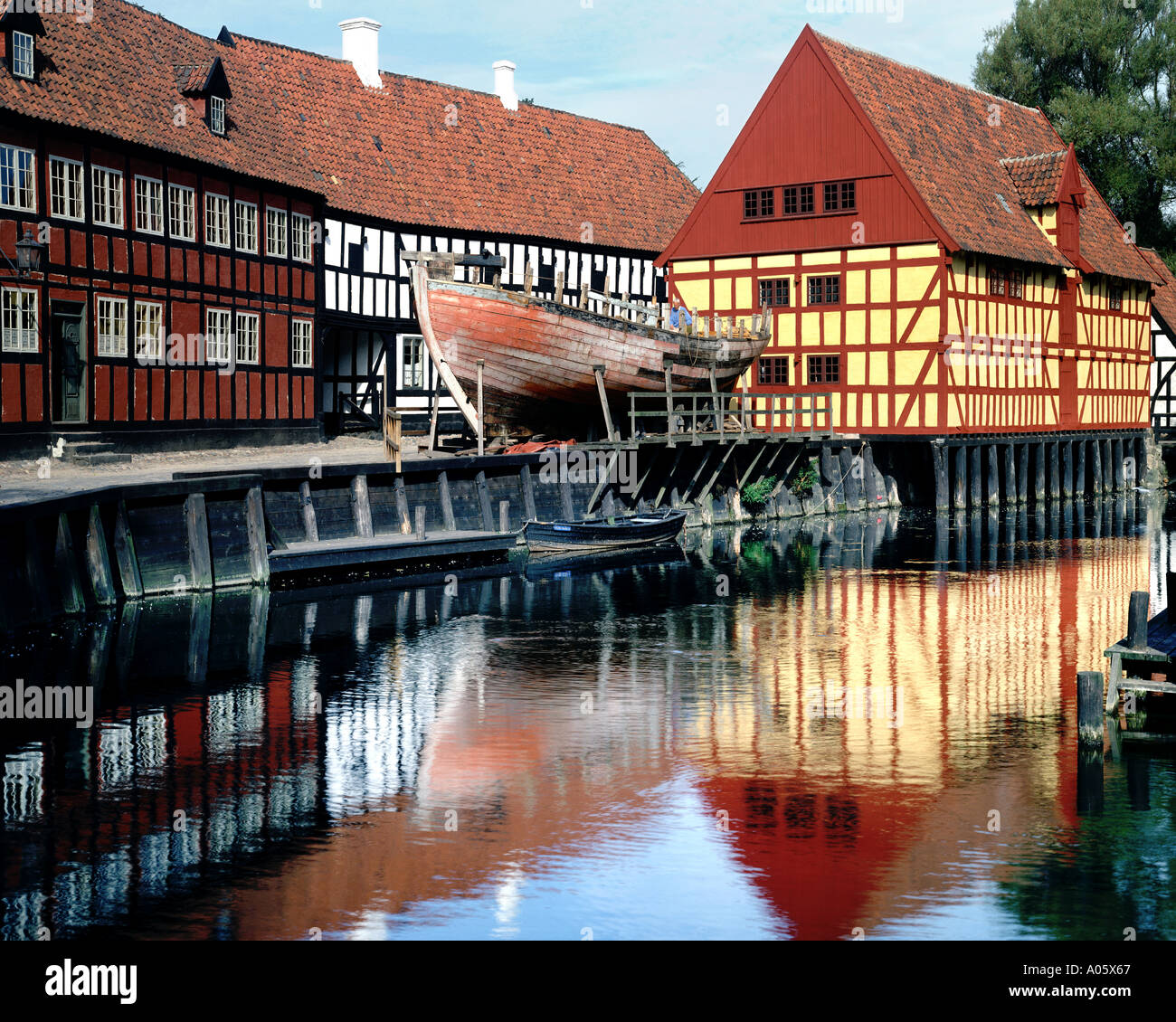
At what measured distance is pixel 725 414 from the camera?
1377 inches

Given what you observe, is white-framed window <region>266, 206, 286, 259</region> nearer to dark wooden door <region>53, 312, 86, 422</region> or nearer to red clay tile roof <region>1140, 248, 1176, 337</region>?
dark wooden door <region>53, 312, 86, 422</region>

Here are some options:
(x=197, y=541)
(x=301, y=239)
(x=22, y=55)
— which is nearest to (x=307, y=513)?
(x=197, y=541)

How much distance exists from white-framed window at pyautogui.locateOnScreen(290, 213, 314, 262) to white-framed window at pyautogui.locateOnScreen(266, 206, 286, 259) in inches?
14.9

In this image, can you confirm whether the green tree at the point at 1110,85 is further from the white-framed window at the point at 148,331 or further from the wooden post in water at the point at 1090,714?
the wooden post in water at the point at 1090,714

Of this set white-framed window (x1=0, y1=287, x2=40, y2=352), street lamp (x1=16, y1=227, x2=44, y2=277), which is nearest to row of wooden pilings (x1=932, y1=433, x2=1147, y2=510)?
white-framed window (x1=0, y1=287, x2=40, y2=352)

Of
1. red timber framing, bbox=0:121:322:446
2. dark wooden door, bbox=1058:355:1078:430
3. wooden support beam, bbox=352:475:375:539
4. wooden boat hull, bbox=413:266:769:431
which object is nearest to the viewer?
wooden support beam, bbox=352:475:375:539

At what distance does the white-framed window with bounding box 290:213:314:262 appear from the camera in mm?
36156

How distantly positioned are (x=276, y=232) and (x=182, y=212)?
12.5ft

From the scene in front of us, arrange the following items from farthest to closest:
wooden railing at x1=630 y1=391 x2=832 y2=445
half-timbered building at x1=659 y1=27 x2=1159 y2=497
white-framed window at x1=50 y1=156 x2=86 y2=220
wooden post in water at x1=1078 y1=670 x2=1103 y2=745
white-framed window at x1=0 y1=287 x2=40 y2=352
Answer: half-timbered building at x1=659 y1=27 x2=1159 y2=497 → wooden railing at x1=630 y1=391 x2=832 y2=445 → white-framed window at x1=50 y1=156 x2=86 y2=220 → white-framed window at x1=0 y1=287 x2=40 y2=352 → wooden post in water at x1=1078 y1=670 x2=1103 y2=745

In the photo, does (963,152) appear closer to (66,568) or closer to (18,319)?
(18,319)

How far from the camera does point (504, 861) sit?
991 centimetres

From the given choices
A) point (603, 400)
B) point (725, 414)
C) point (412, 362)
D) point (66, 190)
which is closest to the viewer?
point (66, 190)

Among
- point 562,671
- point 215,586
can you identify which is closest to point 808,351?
point 215,586

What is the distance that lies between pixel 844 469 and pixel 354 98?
1668cm
